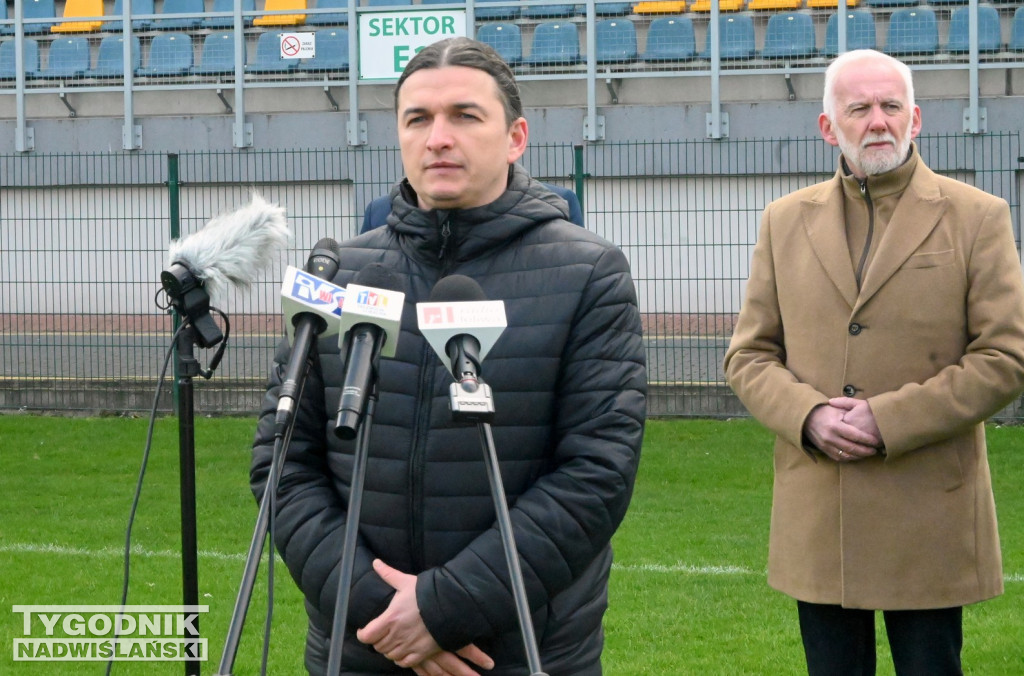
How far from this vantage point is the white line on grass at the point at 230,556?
673 cm

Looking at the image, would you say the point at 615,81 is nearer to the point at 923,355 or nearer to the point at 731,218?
the point at 731,218

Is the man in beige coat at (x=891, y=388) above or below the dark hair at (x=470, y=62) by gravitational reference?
below

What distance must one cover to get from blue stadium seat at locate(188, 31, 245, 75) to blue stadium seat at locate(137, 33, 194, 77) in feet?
0.56

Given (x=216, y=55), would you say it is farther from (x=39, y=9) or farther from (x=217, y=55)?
(x=39, y=9)

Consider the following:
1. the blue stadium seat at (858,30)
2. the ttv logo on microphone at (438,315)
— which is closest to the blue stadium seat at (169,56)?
the blue stadium seat at (858,30)

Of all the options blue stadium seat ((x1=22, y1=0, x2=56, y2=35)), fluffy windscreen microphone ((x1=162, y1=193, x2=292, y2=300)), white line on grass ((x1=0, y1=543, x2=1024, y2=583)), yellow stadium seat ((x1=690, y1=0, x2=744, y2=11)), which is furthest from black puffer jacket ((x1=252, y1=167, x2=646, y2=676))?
blue stadium seat ((x1=22, y1=0, x2=56, y2=35))

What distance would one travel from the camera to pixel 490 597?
2604mm

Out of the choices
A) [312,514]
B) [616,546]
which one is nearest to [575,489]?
[312,514]

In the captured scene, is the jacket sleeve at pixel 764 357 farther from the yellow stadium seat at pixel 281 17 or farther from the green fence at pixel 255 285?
the yellow stadium seat at pixel 281 17

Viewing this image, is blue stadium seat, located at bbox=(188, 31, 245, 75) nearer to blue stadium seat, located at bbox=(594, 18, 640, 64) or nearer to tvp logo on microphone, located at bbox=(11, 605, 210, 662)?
blue stadium seat, located at bbox=(594, 18, 640, 64)

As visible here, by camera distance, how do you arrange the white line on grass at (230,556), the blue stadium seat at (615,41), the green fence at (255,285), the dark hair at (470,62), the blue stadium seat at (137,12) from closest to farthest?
the dark hair at (470,62) → the white line on grass at (230,556) → the green fence at (255,285) → the blue stadium seat at (615,41) → the blue stadium seat at (137,12)

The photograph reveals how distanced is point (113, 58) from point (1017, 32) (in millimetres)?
12779

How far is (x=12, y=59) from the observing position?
20.4 meters

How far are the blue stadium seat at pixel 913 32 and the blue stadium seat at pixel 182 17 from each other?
9.57 metres
